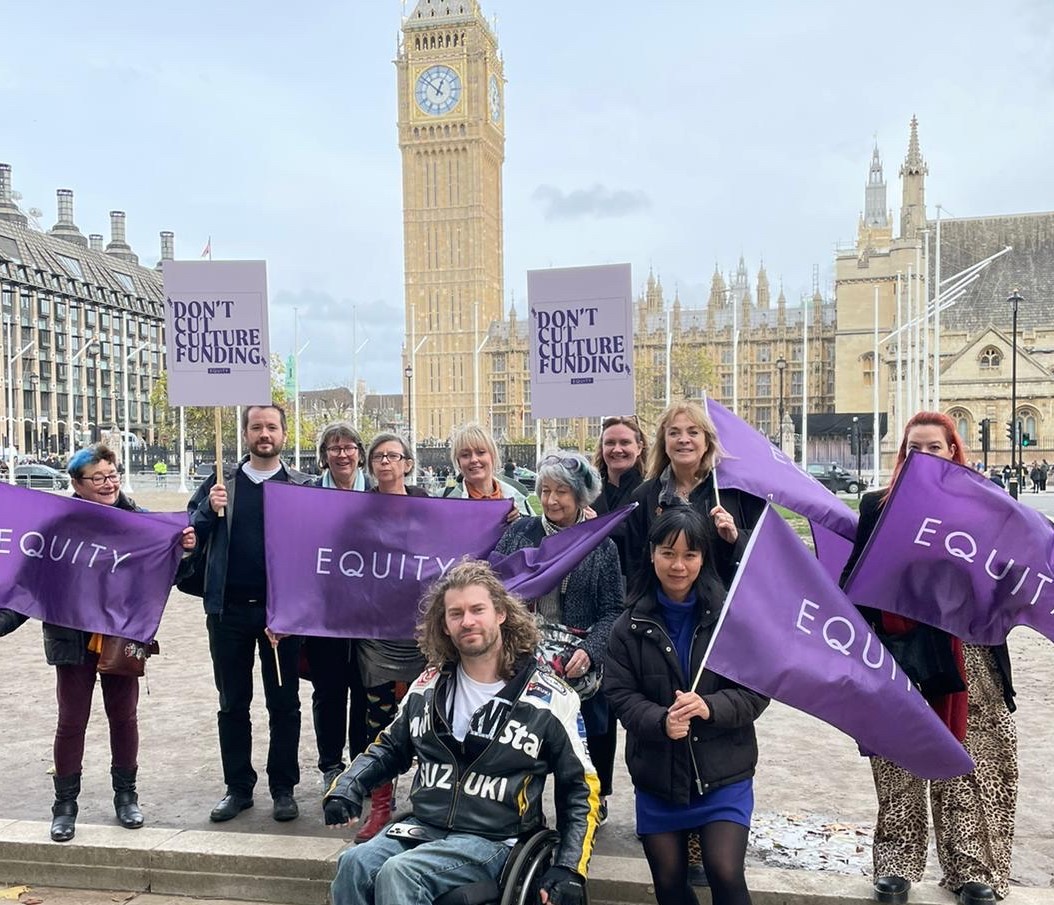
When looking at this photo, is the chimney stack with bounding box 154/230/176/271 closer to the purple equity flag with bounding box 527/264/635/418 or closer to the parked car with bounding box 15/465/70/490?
the parked car with bounding box 15/465/70/490

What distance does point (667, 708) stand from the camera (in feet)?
11.5

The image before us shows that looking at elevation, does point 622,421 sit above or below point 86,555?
above

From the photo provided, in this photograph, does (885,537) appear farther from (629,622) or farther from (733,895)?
(733,895)

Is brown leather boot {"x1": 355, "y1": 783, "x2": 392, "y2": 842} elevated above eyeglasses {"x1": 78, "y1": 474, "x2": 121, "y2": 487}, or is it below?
below

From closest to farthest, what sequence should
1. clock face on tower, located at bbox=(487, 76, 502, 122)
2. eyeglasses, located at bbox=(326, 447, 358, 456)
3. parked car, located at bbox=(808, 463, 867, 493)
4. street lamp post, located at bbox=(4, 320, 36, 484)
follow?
1. eyeglasses, located at bbox=(326, 447, 358, 456)
2. street lamp post, located at bbox=(4, 320, 36, 484)
3. parked car, located at bbox=(808, 463, 867, 493)
4. clock face on tower, located at bbox=(487, 76, 502, 122)

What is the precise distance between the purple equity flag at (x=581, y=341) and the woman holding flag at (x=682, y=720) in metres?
1.87

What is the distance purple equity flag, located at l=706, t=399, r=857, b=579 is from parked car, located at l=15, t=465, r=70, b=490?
39.1 meters

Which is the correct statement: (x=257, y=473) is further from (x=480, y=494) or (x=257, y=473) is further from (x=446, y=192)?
(x=446, y=192)

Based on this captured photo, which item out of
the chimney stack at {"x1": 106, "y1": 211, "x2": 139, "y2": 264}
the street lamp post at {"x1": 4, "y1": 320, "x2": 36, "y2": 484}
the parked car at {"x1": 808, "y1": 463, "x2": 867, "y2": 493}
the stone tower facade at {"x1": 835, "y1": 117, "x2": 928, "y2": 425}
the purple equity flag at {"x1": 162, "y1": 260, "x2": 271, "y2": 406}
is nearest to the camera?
the purple equity flag at {"x1": 162, "y1": 260, "x2": 271, "y2": 406}

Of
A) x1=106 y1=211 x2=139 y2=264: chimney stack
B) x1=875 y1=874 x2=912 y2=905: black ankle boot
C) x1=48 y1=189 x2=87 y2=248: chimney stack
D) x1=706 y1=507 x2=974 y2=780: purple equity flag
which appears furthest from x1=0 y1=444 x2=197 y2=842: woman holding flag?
x1=106 y1=211 x2=139 y2=264: chimney stack

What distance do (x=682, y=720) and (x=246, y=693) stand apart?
235cm

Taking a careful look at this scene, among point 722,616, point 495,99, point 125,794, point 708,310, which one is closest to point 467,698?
point 722,616

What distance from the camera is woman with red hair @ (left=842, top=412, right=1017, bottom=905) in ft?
12.6

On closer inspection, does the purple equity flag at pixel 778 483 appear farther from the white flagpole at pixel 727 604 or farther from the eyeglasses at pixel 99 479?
the eyeglasses at pixel 99 479
